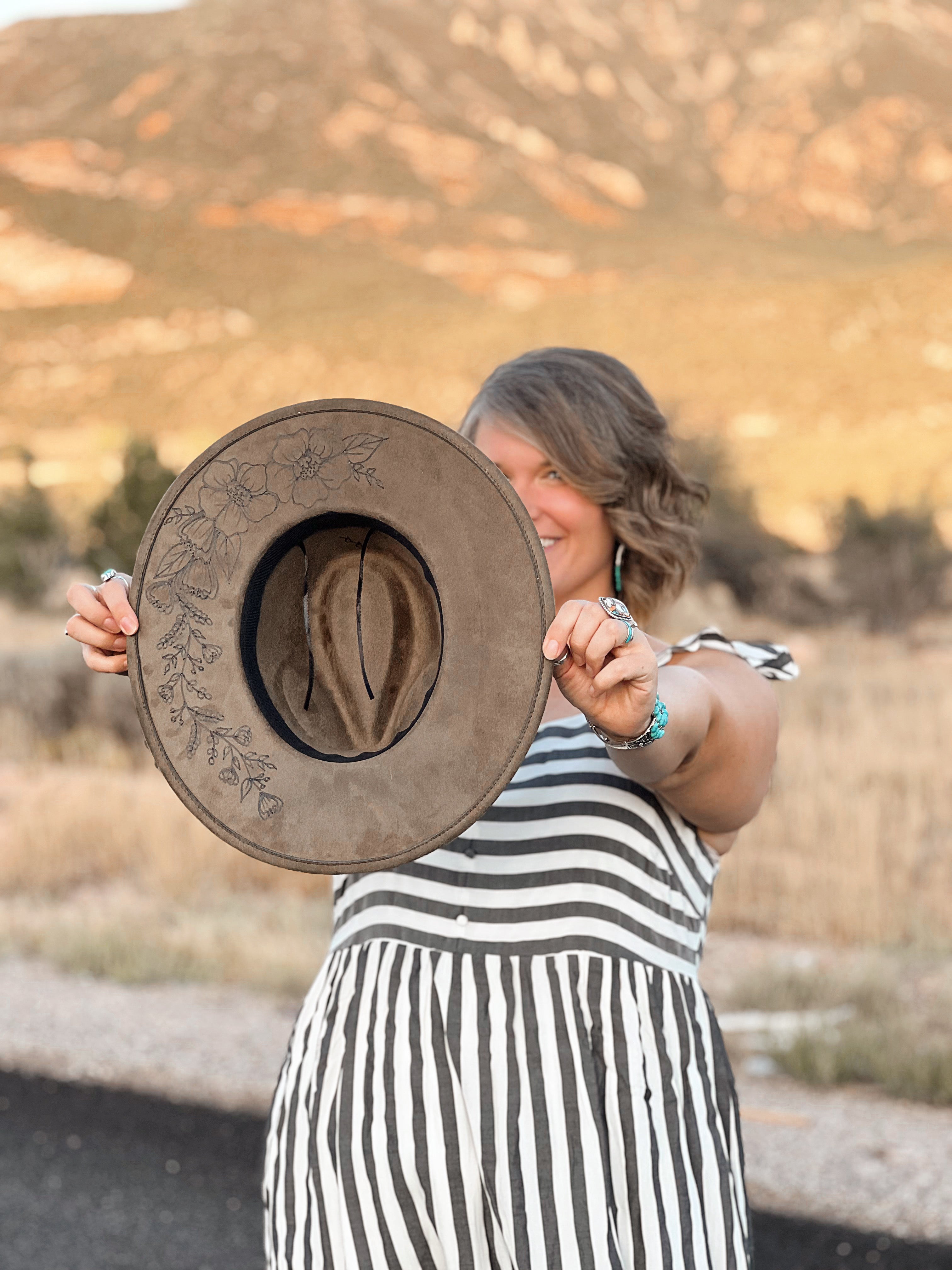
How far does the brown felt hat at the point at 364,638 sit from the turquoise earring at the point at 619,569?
22.3 inches

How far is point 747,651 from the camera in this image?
1732mm

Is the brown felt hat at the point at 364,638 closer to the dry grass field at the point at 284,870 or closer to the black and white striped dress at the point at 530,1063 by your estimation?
the black and white striped dress at the point at 530,1063

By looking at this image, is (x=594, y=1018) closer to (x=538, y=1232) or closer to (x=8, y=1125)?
(x=538, y=1232)

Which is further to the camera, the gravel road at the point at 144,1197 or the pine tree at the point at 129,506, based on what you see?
the pine tree at the point at 129,506

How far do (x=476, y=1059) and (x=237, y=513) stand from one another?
789mm

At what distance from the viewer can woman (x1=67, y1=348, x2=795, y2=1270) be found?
5.05 feet

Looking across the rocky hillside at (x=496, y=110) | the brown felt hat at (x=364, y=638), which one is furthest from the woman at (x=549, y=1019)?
the rocky hillside at (x=496, y=110)

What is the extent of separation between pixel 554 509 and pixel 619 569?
18 cm

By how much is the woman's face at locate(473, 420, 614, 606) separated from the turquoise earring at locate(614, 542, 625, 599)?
38 mm

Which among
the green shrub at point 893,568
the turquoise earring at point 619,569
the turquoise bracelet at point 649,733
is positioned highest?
the green shrub at point 893,568

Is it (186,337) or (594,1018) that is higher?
(186,337)

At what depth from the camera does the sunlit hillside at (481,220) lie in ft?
123

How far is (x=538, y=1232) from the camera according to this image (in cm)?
153

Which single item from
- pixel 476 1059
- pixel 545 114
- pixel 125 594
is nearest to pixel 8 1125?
pixel 476 1059
